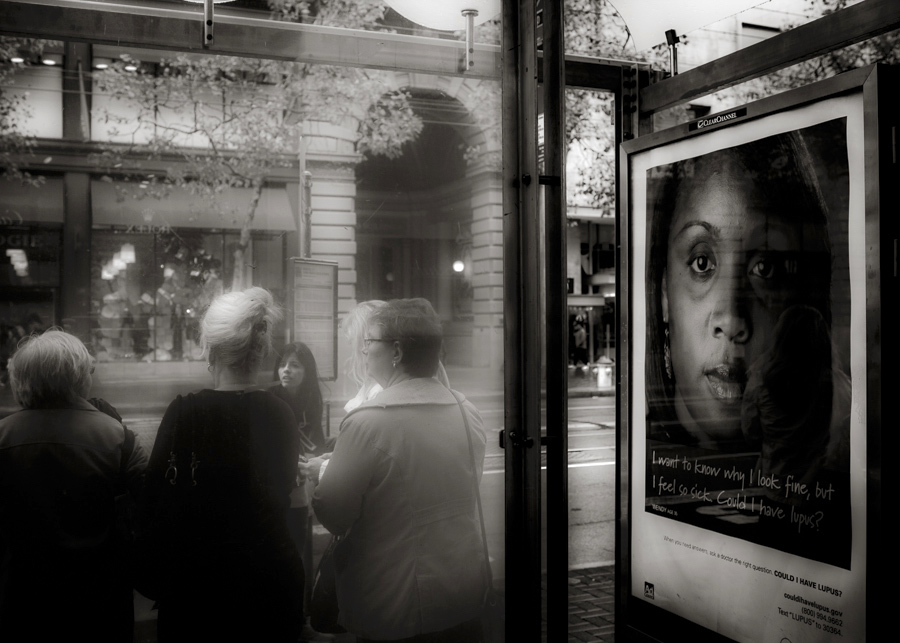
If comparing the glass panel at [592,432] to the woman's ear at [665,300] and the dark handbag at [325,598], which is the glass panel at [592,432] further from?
the dark handbag at [325,598]

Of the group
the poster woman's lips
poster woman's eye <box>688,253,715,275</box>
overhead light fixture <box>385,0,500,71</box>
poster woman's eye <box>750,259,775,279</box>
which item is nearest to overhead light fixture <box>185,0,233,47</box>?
overhead light fixture <box>385,0,500,71</box>

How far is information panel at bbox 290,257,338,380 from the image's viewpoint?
2.63 metres

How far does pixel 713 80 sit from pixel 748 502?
168cm

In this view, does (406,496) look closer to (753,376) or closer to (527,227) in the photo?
(527,227)

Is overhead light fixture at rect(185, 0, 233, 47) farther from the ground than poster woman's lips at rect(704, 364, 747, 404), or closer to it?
farther from the ground

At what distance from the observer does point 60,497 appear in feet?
8.00

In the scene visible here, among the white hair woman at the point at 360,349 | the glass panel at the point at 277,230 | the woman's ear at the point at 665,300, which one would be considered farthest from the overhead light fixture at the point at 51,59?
the woman's ear at the point at 665,300

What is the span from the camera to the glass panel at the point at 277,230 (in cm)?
242

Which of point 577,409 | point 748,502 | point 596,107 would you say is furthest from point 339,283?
point 577,409

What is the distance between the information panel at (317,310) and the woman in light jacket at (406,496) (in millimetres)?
157

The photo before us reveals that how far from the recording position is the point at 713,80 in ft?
10.8

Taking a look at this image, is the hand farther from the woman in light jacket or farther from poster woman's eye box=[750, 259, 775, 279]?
poster woman's eye box=[750, 259, 775, 279]

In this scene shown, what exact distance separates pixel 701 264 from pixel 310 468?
1.69m

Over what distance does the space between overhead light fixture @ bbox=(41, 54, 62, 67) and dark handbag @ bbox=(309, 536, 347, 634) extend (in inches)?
69.4
